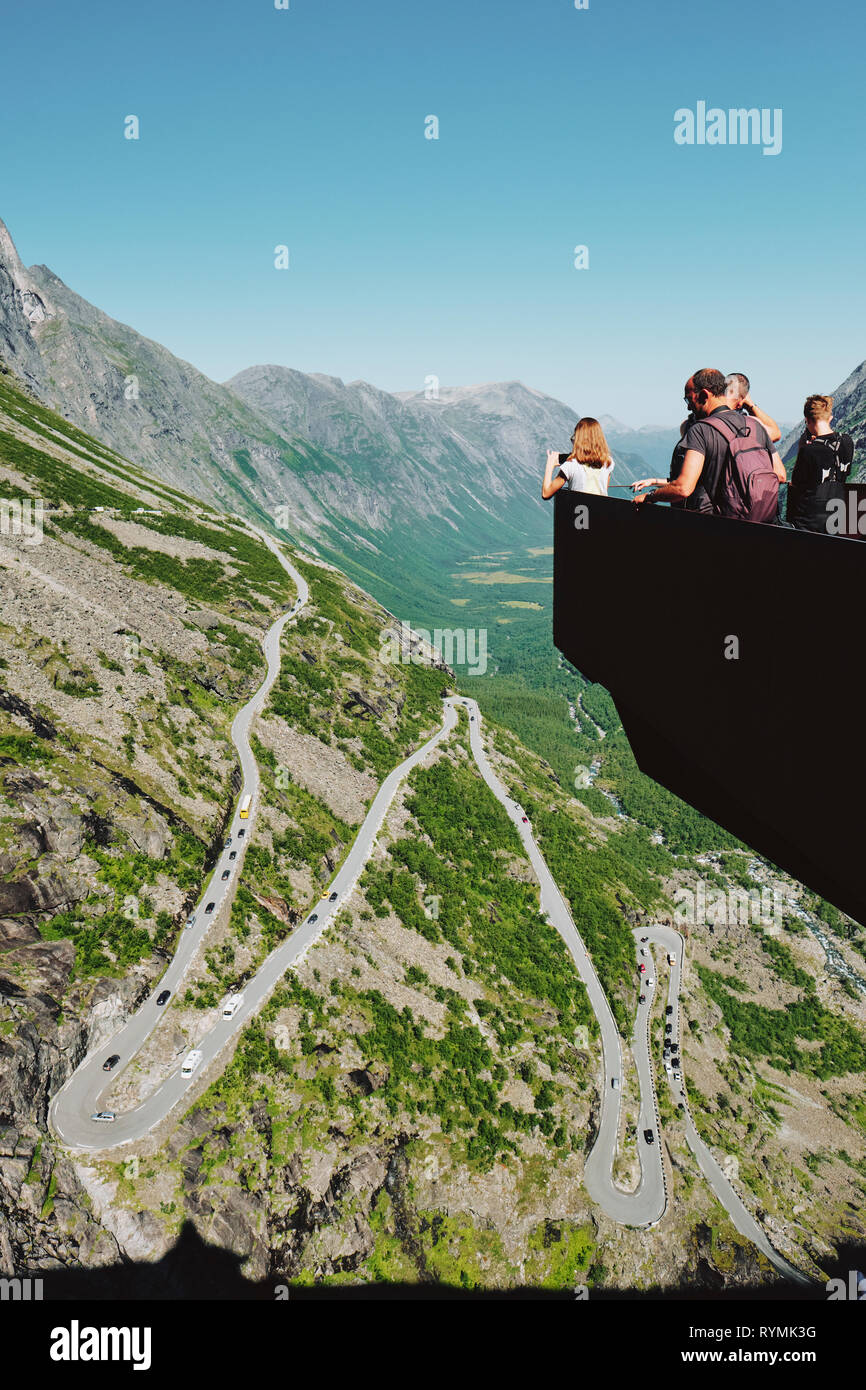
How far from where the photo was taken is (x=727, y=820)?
23.9 ft

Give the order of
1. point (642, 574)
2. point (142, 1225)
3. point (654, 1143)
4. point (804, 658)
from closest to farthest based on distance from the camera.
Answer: point (804, 658) < point (642, 574) < point (142, 1225) < point (654, 1143)

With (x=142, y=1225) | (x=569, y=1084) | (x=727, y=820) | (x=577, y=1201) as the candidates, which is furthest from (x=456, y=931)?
(x=727, y=820)

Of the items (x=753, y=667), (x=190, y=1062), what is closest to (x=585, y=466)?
(x=753, y=667)

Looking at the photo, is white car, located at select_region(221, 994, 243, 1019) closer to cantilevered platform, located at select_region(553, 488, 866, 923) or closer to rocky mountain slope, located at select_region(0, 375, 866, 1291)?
rocky mountain slope, located at select_region(0, 375, 866, 1291)

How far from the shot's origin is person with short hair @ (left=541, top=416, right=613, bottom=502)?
884cm

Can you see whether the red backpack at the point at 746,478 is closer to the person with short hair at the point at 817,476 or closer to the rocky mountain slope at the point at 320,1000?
the person with short hair at the point at 817,476

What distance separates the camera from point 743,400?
7.59 metres

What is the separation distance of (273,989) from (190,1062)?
7441 millimetres

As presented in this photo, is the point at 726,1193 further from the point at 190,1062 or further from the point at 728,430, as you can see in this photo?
the point at 728,430

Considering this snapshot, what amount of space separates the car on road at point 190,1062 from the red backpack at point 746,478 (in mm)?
41897

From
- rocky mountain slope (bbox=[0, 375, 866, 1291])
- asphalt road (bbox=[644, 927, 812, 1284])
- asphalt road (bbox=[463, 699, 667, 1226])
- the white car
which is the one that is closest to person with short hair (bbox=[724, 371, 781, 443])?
rocky mountain slope (bbox=[0, 375, 866, 1291])
